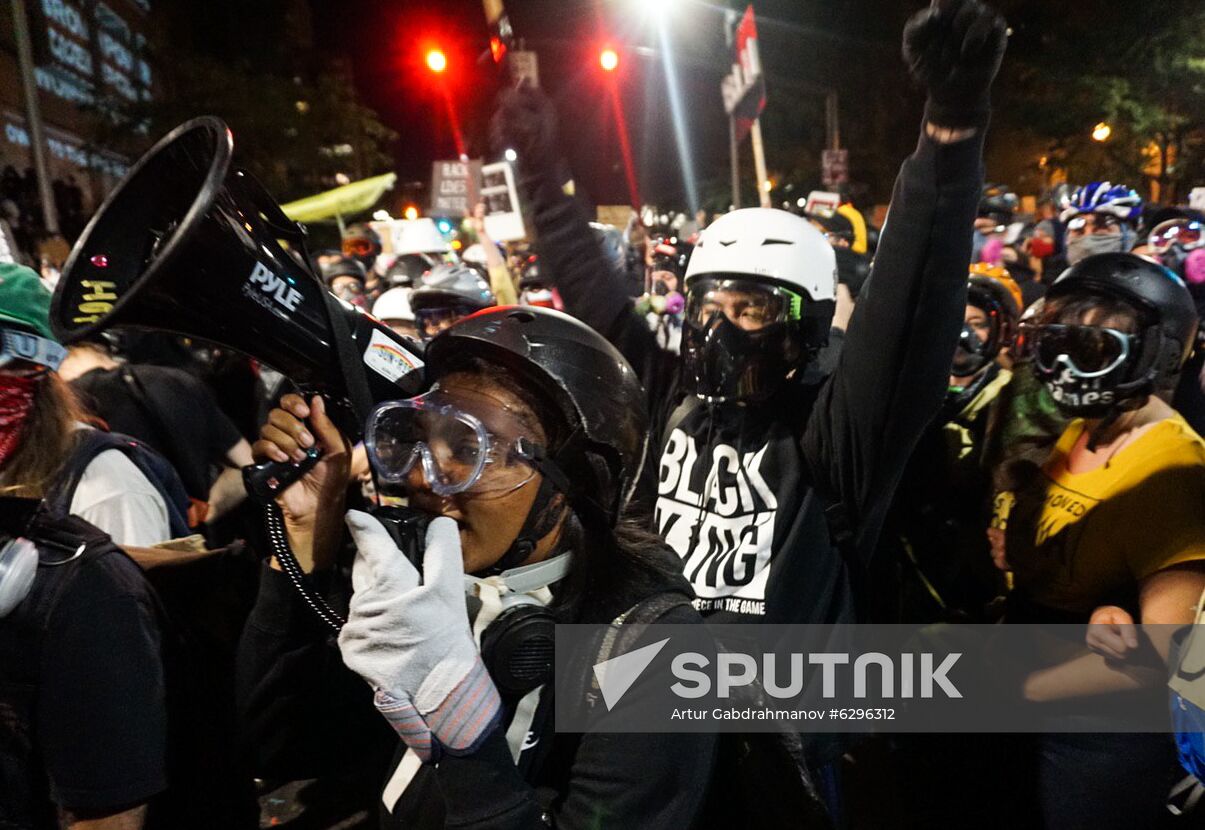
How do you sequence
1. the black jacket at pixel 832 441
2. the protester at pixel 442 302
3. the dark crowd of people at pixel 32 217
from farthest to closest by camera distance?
the dark crowd of people at pixel 32 217
the protester at pixel 442 302
the black jacket at pixel 832 441

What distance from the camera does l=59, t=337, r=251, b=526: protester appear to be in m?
4.11

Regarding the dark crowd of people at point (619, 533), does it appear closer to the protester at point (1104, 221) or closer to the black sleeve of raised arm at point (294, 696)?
the black sleeve of raised arm at point (294, 696)

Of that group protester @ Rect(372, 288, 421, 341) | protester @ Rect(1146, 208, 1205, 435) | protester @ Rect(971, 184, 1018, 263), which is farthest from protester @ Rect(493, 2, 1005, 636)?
protester @ Rect(971, 184, 1018, 263)

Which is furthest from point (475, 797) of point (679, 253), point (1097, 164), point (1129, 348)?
point (1097, 164)

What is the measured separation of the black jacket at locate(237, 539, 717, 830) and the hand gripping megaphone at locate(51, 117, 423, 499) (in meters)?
0.44

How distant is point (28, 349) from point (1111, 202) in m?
7.37

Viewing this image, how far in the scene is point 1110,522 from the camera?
2.62 m

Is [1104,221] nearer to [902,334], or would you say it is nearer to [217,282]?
[902,334]

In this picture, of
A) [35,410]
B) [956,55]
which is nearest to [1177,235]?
[956,55]

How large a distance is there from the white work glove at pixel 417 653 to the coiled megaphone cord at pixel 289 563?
31 cm

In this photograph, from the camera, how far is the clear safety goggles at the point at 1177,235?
6.02 meters

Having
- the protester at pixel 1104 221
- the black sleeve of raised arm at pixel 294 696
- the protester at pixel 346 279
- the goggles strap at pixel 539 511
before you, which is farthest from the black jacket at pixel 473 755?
the protester at pixel 346 279

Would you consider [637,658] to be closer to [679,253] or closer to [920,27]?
[920,27]

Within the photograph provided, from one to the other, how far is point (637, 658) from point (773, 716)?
36 cm
